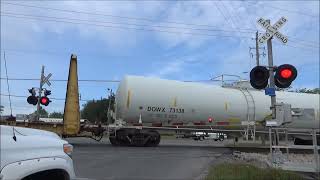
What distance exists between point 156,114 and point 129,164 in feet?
32.4

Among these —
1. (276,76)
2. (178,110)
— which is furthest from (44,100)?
(276,76)

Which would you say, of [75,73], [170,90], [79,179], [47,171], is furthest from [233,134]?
[47,171]

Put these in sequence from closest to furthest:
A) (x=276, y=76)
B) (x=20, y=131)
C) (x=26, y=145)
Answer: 1. (x=26, y=145)
2. (x=20, y=131)
3. (x=276, y=76)

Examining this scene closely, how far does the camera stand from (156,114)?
25406 mm

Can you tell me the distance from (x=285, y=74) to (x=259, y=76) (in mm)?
663

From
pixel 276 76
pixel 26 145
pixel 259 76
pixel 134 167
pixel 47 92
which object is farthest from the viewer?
pixel 47 92

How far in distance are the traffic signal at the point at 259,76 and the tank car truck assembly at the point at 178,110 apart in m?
12.4

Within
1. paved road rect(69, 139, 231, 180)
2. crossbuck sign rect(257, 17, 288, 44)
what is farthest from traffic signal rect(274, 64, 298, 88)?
paved road rect(69, 139, 231, 180)

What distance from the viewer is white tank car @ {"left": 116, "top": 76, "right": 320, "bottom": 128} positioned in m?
25.2

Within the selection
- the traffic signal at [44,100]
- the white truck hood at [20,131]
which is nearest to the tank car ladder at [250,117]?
the traffic signal at [44,100]

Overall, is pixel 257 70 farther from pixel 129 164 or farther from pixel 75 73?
pixel 75 73

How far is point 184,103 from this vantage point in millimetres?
25672

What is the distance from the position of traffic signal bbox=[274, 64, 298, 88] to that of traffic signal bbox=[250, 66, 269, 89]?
0.34m

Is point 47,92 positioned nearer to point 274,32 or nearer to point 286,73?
point 274,32
